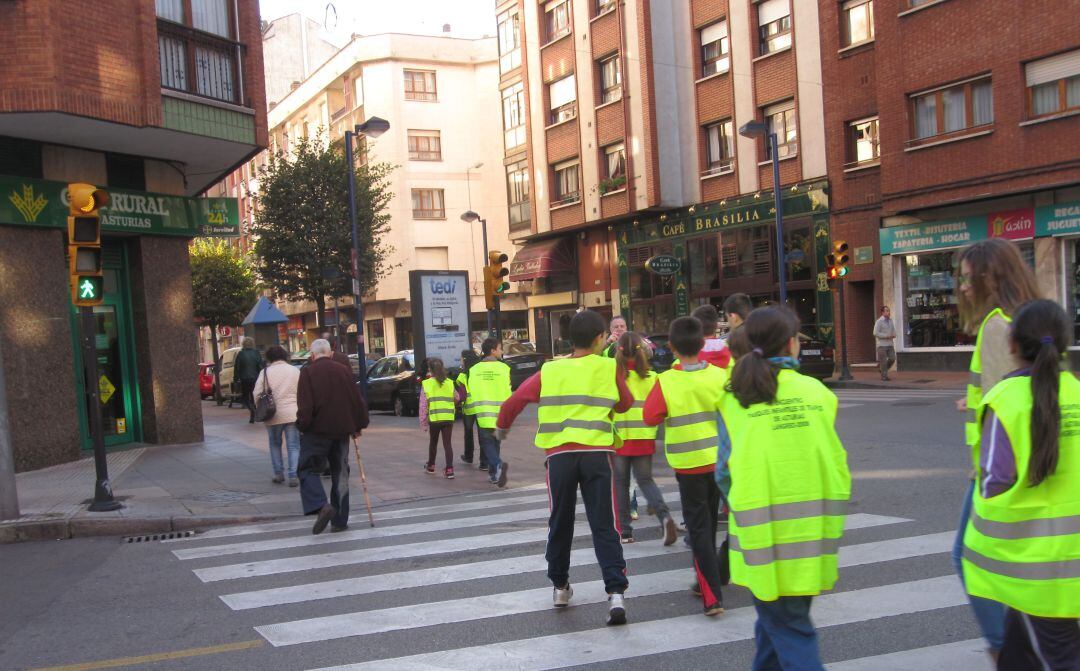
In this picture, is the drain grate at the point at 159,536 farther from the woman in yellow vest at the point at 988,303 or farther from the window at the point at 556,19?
the window at the point at 556,19

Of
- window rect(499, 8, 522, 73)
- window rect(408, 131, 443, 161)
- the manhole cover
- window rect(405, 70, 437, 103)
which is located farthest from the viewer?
window rect(408, 131, 443, 161)

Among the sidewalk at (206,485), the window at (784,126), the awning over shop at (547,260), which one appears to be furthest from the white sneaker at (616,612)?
the awning over shop at (547,260)

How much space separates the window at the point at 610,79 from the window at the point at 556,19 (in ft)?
7.50

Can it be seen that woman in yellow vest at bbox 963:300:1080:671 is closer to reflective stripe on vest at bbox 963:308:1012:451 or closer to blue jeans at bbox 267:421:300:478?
reflective stripe on vest at bbox 963:308:1012:451

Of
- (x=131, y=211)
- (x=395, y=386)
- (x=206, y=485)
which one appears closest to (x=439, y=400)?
(x=206, y=485)

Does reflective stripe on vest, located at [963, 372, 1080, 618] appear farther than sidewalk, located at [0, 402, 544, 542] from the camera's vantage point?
No

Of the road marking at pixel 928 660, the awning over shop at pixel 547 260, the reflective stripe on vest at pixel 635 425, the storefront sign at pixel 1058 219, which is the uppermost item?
the awning over shop at pixel 547 260

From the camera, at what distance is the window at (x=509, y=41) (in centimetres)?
3809

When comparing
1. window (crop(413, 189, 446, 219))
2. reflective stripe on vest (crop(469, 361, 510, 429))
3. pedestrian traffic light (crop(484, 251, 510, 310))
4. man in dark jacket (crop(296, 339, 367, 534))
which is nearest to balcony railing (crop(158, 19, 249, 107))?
pedestrian traffic light (crop(484, 251, 510, 310))

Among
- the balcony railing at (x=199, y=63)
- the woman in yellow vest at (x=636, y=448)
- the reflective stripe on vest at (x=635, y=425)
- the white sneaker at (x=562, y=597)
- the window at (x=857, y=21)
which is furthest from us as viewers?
the window at (x=857, y=21)

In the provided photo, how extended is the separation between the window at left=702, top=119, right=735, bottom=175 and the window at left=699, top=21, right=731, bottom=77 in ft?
5.61

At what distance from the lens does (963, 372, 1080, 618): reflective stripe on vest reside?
2.99 metres

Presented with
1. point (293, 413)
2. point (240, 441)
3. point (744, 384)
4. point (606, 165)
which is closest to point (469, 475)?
point (293, 413)

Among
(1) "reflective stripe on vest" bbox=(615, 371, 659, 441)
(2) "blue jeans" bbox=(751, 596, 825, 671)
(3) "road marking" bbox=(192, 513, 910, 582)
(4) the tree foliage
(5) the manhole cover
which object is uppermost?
(4) the tree foliage
